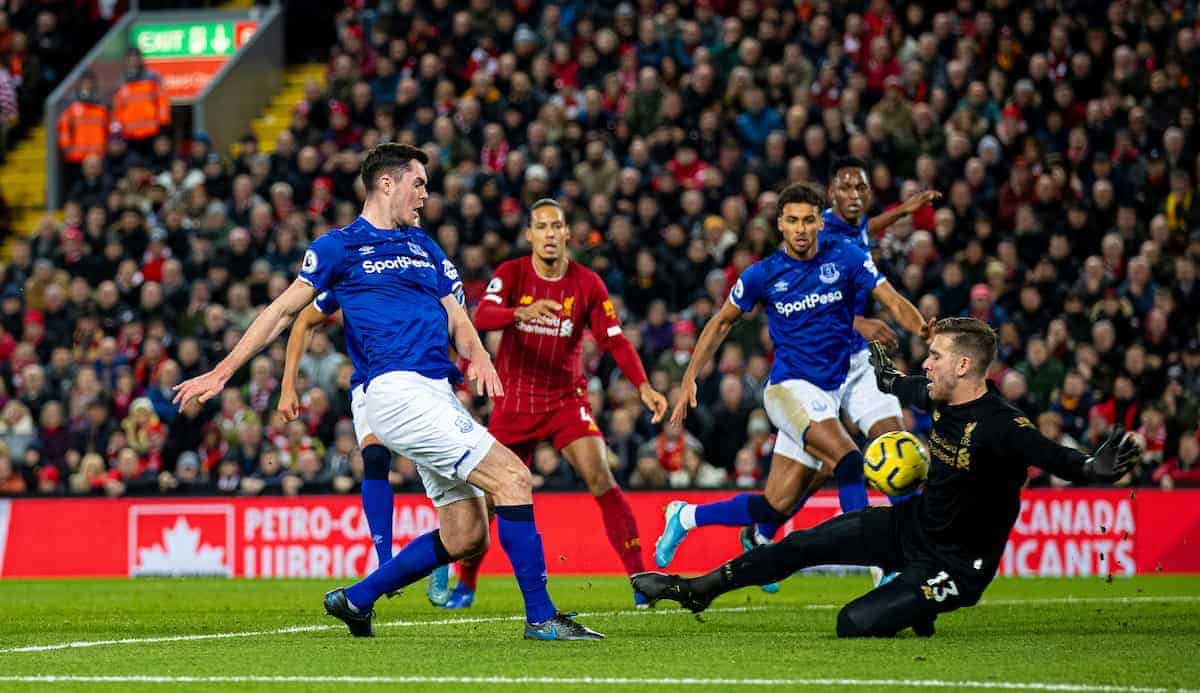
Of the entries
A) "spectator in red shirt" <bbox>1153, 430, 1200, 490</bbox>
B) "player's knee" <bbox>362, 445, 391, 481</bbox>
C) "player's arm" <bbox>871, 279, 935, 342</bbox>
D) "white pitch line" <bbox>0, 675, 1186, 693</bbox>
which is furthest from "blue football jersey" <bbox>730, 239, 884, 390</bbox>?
"spectator in red shirt" <bbox>1153, 430, 1200, 490</bbox>

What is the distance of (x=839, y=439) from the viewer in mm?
11078

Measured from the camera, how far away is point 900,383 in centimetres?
905

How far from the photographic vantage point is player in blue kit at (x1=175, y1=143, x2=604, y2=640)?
27.7 feet

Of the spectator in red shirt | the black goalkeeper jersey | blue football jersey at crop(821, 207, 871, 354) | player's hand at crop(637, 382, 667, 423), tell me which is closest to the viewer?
the black goalkeeper jersey

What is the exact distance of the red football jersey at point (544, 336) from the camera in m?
11.7

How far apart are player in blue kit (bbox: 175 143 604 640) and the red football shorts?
104 inches

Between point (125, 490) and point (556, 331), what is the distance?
7.68 meters

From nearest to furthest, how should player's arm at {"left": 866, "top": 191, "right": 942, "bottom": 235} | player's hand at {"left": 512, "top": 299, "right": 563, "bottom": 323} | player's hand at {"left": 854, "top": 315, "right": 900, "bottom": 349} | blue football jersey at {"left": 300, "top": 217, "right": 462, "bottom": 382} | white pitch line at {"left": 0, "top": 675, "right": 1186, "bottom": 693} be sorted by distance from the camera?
white pitch line at {"left": 0, "top": 675, "right": 1186, "bottom": 693} < blue football jersey at {"left": 300, "top": 217, "right": 462, "bottom": 382} < player's hand at {"left": 512, "top": 299, "right": 563, "bottom": 323} < player's hand at {"left": 854, "top": 315, "right": 900, "bottom": 349} < player's arm at {"left": 866, "top": 191, "right": 942, "bottom": 235}

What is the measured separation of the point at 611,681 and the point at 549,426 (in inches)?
194

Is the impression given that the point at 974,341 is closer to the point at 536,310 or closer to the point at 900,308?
the point at 900,308

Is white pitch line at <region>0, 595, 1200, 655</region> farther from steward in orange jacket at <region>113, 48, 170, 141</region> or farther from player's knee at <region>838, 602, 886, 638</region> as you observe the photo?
steward in orange jacket at <region>113, 48, 170, 141</region>

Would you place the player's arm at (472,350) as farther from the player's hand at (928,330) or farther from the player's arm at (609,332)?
the player's arm at (609,332)

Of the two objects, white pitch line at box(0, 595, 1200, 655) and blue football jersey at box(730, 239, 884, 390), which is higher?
blue football jersey at box(730, 239, 884, 390)

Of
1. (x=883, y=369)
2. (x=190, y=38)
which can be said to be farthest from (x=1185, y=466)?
(x=190, y=38)
